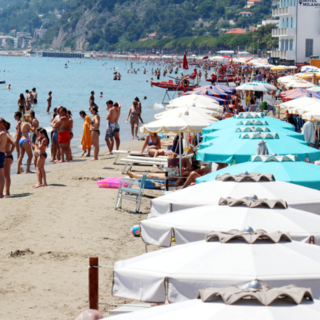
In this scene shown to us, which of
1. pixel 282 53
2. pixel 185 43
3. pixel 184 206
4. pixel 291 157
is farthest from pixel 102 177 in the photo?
pixel 185 43

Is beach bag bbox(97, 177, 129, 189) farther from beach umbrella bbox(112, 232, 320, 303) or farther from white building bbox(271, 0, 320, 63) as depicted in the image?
white building bbox(271, 0, 320, 63)

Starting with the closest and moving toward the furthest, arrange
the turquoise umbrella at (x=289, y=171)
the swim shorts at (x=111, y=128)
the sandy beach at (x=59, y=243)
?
1. the sandy beach at (x=59, y=243)
2. the turquoise umbrella at (x=289, y=171)
3. the swim shorts at (x=111, y=128)

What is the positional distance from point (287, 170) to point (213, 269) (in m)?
3.19

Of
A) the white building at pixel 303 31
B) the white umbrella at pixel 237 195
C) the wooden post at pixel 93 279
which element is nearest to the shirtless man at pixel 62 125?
the white umbrella at pixel 237 195

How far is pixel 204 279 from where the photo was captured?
3.22 metres

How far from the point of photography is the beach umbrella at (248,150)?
7.46 metres

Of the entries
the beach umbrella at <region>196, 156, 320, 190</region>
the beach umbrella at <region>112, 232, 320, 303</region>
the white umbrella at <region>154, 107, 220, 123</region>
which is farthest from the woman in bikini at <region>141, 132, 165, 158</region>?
the beach umbrella at <region>112, 232, 320, 303</region>

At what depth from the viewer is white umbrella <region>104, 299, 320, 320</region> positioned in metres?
2.33

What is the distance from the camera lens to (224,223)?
4.32 metres

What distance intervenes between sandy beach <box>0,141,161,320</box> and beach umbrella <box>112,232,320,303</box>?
1.98 m

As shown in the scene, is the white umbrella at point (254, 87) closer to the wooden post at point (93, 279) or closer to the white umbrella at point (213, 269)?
the wooden post at point (93, 279)

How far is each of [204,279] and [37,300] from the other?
2976 millimetres

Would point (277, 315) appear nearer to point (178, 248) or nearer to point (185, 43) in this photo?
point (178, 248)

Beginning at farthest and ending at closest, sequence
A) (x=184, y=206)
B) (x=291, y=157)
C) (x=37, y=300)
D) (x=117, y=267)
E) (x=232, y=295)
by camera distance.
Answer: (x=291, y=157) → (x=37, y=300) → (x=184, y=206) → (x=117, y=267) → (x=232, y=295)
